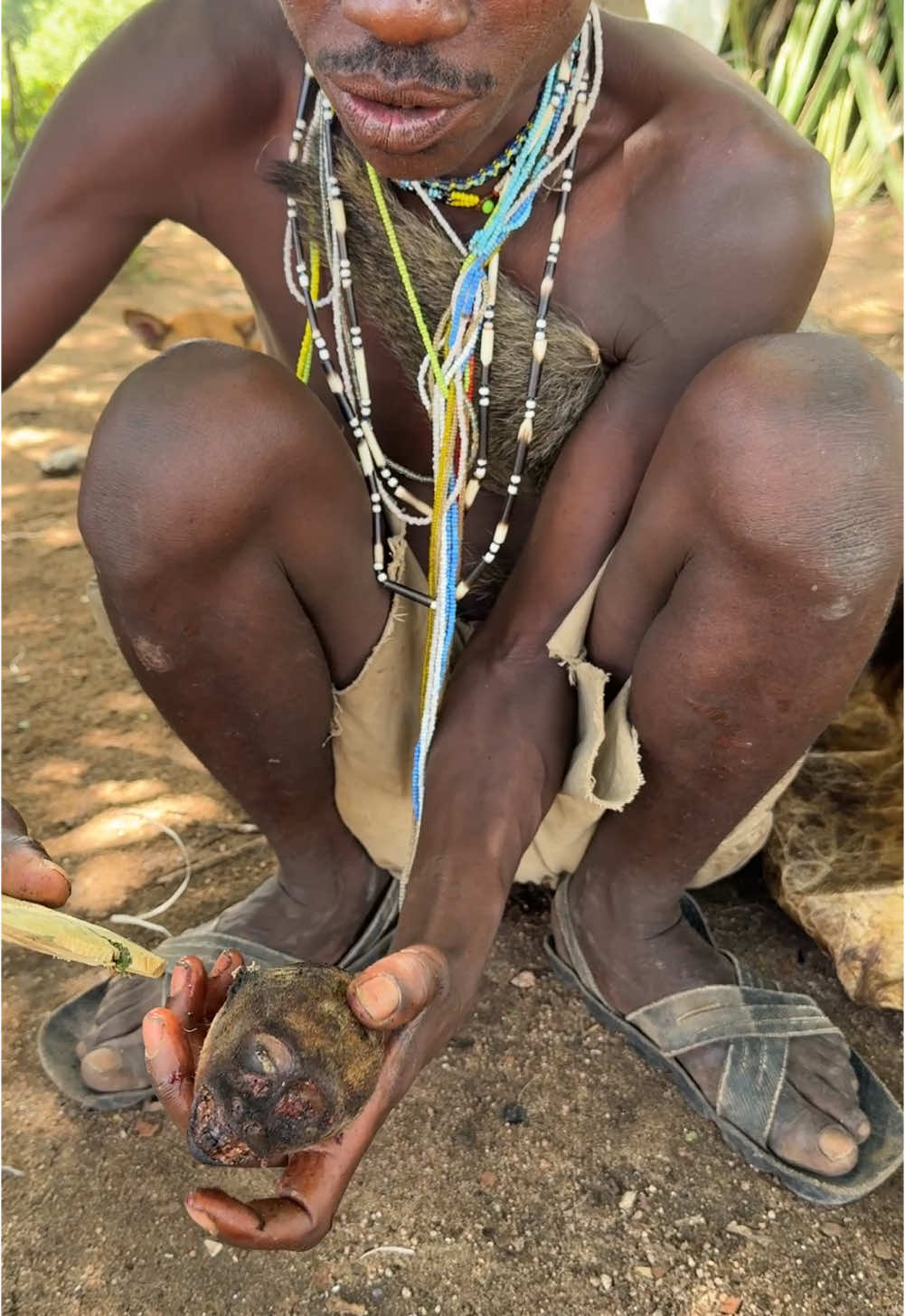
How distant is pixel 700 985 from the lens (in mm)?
1486

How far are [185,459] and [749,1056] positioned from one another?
95 cm

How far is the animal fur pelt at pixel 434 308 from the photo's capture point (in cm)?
137

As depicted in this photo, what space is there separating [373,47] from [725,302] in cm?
50

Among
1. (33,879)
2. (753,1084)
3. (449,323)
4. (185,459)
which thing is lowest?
(753,1084)

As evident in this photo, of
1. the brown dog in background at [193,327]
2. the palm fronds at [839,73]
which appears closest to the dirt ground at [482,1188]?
the brown dog in background at [193,327]

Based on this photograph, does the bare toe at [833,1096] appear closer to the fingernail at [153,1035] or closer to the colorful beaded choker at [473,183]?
the fingernail at [153,1035]

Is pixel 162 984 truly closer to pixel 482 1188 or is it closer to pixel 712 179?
pixel 482 1188

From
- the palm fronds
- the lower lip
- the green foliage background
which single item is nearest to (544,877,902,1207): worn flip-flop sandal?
the lower lip

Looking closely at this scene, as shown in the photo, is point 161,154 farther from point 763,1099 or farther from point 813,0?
point 813,0

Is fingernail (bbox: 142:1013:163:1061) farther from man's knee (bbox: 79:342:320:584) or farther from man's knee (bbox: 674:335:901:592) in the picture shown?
man's knee (bbox: 674:335:901:592)

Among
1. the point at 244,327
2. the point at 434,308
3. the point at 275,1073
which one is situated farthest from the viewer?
the point at 244,327

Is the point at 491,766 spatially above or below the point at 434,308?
below

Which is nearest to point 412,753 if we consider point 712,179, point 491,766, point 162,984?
point 491,766

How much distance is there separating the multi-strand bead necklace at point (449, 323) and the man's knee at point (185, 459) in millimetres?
175
